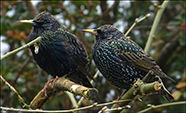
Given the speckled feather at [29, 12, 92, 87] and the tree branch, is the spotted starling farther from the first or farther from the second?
the tree branch

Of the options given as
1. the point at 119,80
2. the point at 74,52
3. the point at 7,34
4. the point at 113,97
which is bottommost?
the point at 113,97

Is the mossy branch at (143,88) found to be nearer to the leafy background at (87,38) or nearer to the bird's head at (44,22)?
the bird's head at (44,22)

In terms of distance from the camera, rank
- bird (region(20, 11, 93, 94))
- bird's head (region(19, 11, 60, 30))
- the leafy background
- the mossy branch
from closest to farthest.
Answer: the mossy branch < bird (region(20, 11, 93, 94)) < bird's head (region(19, 11, 60, 30)) < the leafy background

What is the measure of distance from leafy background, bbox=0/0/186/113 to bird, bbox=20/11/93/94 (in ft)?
2.19

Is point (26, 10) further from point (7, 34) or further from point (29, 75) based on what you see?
point (29, 75)

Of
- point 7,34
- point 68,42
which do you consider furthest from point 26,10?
point 68,42

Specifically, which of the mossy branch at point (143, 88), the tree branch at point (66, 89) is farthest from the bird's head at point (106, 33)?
the mossy branch at point (143, 88)

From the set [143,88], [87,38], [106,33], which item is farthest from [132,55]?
[87,38]

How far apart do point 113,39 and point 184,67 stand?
157 cm

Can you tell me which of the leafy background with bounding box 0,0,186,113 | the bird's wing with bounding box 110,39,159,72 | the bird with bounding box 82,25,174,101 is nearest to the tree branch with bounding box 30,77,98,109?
the bird with bounding box 82,25,174,101

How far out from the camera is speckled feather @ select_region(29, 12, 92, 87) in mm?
3197

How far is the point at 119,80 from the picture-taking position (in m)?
2.86

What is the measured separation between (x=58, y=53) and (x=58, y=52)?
0.4 inches

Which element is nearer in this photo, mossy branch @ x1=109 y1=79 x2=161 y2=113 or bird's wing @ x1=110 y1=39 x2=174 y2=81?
mossy branch @ x1=109 y1=79 x2=161 y2=113
